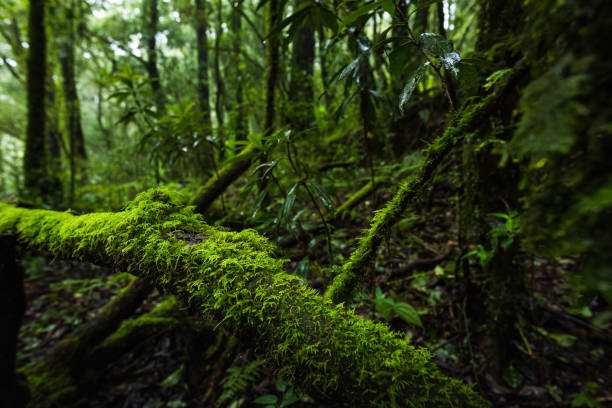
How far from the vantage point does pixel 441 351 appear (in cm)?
214

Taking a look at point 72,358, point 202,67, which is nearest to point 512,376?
point 72,358

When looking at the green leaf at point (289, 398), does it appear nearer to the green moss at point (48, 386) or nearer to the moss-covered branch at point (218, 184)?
the moss-covered branch at point (218, 184)

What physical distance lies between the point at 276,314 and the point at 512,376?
2.36 metres

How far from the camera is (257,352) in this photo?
0.71m

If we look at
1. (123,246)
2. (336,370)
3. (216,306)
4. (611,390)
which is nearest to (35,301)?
(123,246)

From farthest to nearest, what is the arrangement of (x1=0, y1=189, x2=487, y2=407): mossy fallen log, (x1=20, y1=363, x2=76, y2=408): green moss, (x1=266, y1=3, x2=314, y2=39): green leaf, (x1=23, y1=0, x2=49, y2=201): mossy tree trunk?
1. (x1=23, y1=0, x2=49, y2=201): mossy tree trunk
2. (x1=20, y1=363, x2=76, y2=408): green moss
3. (x1=266, y1=3, x2=314, y2=39): green leaf
4. (x1=0, y1=189, x2=487, y2=407): mossy fallen log

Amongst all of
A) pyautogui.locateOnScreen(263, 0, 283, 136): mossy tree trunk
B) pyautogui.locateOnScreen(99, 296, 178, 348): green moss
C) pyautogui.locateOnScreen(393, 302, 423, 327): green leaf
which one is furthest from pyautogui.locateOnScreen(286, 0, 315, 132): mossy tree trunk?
pyautogui.locateOnScreen(99, 296, 178, 348): green moss

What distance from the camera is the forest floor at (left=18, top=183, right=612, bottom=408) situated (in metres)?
1.89

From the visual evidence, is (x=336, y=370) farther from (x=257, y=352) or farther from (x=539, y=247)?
(x=539, y=247)

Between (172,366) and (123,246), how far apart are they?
238cm

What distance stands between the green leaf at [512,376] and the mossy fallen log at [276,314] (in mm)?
1907

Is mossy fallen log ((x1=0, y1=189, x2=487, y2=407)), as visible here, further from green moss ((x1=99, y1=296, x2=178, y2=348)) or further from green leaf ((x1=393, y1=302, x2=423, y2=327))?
green moss ((x1=99, y1=296, x2=178, y2=348))

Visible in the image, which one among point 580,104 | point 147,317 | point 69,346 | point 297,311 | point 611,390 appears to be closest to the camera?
point 580,104

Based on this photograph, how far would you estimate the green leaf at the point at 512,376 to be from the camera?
1.92 m
